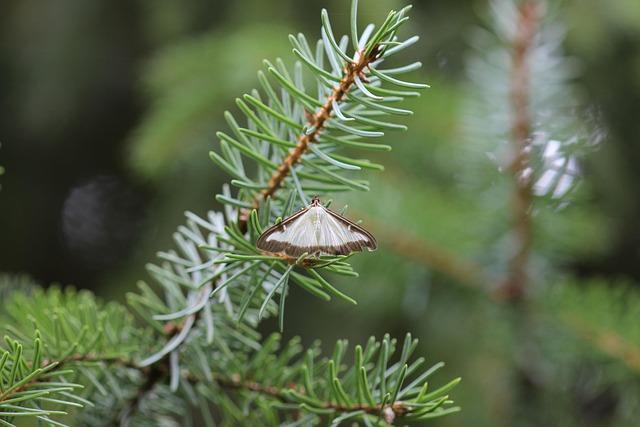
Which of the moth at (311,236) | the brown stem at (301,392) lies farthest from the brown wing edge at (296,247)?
the brown stem at (301,392)

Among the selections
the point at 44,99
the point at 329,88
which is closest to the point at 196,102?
the point at 44,99

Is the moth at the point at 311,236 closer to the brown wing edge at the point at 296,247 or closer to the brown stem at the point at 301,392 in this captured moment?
the brown wing edge at the point at 296,247

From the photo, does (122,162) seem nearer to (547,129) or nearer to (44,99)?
(44,99)

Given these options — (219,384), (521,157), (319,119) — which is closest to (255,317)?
(219,384)

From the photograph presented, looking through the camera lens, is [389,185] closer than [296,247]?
No

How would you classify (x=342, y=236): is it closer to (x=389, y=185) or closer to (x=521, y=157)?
(x=521, y=157)
